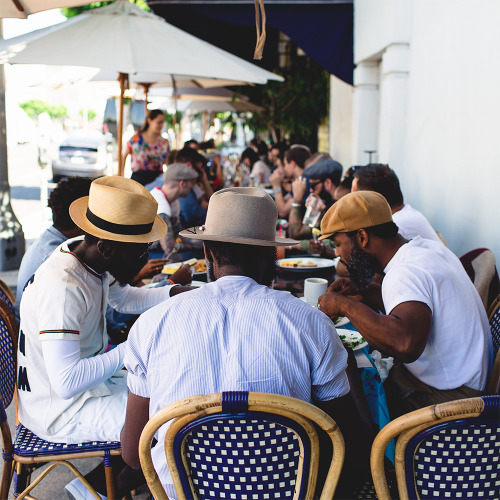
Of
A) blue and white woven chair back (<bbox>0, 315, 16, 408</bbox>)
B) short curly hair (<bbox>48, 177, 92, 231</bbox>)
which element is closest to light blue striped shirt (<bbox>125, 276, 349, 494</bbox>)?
blue and white woven chair back (<bbox>0, 315, 16, 408</bbox>)

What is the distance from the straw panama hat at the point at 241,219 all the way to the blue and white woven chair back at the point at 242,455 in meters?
0.55

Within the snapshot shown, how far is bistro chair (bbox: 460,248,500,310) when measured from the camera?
320cm

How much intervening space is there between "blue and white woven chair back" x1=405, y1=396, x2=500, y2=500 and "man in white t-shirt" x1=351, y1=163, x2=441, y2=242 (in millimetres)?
2113

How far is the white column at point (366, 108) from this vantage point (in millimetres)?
7660

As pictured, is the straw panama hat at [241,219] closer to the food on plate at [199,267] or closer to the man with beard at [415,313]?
the man with beard at [415,313]

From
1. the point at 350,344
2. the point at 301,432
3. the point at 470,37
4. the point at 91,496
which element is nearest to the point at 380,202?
the point at 350,344

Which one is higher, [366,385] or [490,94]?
[490,94]

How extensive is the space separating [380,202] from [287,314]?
3.28ft

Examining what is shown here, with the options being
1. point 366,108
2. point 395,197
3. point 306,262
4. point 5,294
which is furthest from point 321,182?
point 5,294

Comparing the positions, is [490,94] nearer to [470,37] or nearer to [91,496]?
[470,37]

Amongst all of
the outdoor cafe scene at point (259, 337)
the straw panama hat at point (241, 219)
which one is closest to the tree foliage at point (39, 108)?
the outdoor cafe scene at point (259, 337)

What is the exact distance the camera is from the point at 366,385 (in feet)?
7.33

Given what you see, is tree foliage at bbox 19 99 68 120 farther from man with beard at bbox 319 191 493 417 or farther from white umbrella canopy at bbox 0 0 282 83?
man with beard at bbox 319 191 493 417

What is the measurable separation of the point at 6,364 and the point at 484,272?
100 inches
